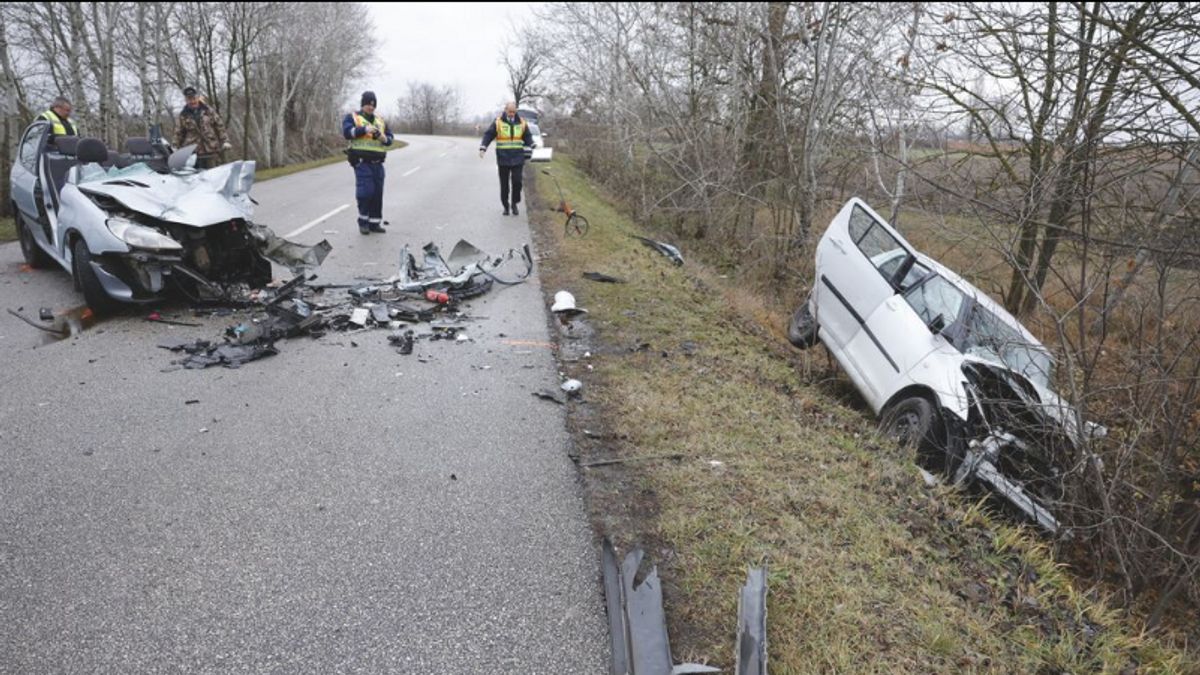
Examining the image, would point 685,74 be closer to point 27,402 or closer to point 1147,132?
point 1147,132

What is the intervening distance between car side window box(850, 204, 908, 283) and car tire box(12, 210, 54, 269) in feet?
28.0

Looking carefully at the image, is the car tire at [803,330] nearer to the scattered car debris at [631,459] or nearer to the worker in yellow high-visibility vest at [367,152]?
the scattered car debris at [631,459]

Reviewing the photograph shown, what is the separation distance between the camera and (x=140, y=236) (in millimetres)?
5430

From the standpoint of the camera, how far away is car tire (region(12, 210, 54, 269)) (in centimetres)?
707

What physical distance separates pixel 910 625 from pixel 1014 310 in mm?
6739

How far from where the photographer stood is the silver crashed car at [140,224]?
18.1 feet

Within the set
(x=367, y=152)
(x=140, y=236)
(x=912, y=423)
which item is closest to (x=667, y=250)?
(x=367, y=152)

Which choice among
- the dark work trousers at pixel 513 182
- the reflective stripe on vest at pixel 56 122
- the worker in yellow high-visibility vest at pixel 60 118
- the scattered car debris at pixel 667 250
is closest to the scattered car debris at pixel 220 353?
the reflective stripe on vest at pixel 56 122

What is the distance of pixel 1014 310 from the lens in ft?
26.1

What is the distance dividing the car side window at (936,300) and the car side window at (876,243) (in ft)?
0.96

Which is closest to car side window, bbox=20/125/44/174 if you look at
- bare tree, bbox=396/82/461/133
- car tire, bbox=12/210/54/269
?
car tire, bbox=12/210/54/269

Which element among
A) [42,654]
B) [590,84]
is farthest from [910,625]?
[590,84]

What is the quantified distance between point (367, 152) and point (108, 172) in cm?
356

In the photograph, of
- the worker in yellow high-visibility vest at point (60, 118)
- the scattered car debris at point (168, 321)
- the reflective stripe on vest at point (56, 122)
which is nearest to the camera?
the scattered car debris at point (168, 321)
